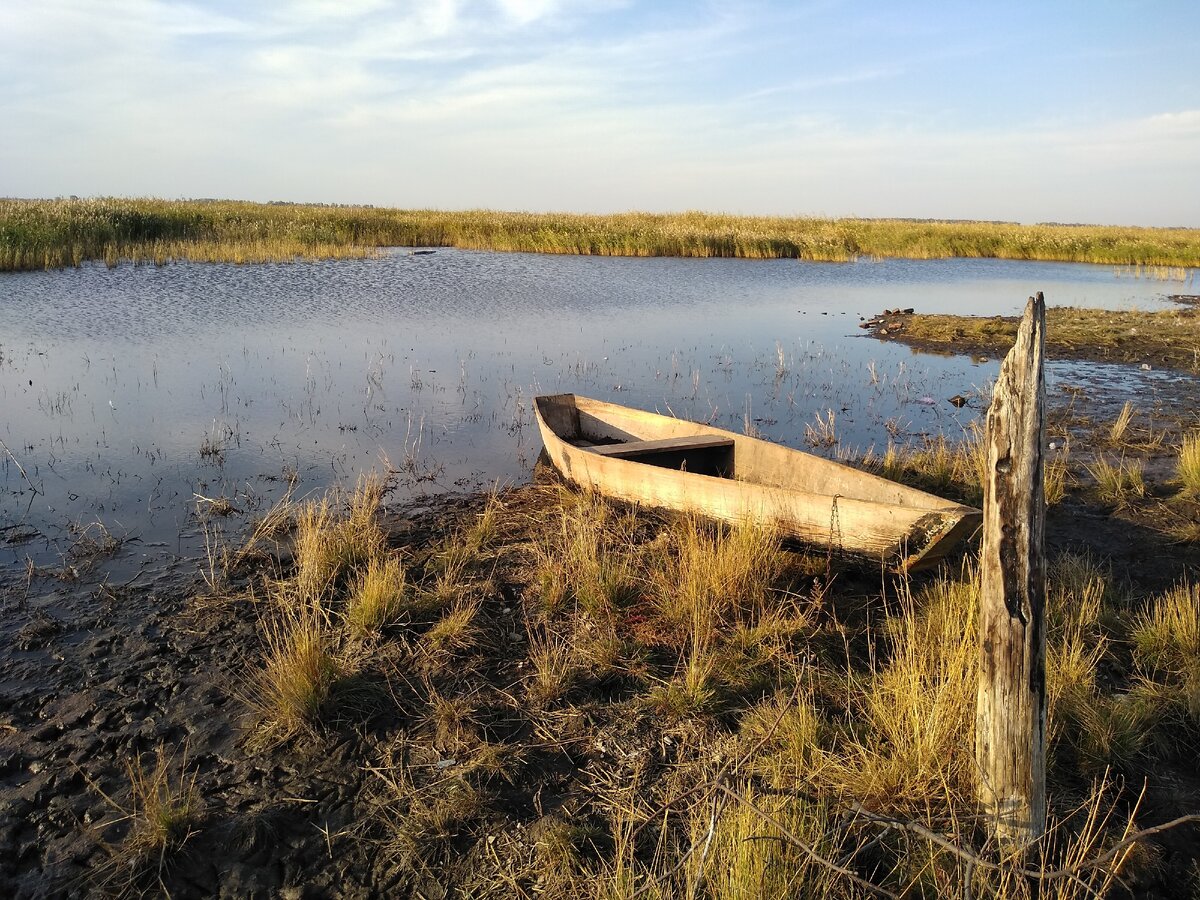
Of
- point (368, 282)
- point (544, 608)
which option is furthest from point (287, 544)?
point (368, 282)

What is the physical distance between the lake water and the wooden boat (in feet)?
3.05

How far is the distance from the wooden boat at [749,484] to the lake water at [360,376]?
3.05ft

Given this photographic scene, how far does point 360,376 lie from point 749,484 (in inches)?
312

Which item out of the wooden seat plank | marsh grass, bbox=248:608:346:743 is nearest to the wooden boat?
the wooden seat plank

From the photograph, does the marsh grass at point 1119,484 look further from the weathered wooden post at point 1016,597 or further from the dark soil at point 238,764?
the weathered wooden post at point 1016,597

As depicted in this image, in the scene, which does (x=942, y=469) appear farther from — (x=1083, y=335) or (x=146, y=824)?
(x=1083, y=335)

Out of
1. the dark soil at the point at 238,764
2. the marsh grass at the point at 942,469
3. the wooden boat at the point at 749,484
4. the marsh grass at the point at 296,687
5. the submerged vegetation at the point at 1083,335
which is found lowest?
the dark soil at the point at 238,764

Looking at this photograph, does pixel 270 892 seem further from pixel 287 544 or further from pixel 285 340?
pixel 285 340

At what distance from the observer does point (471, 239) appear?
3594 centimetres

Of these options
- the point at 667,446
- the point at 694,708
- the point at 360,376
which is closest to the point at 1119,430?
the point at 667,446

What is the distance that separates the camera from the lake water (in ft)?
25.5

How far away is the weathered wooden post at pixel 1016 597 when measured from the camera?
9.00ft

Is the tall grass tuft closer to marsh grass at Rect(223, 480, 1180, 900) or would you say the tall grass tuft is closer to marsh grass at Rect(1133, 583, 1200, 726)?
marsh grass at Rect(223, 480, 1180, 900)

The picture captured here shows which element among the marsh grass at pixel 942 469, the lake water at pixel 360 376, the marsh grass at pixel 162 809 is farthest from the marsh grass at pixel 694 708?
the lake water at pixel 360 376
